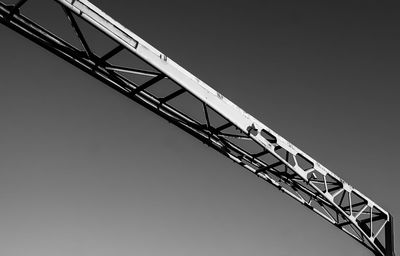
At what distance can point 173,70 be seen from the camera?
6.58m

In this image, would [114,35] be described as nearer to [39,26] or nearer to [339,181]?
[39,26]

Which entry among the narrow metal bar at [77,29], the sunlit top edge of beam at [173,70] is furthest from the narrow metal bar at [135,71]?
the narrow metal bar at [77,29]

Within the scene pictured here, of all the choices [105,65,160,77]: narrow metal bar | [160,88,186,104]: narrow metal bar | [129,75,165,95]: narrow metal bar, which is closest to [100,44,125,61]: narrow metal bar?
[105,65,160,77]: narrow metal bar

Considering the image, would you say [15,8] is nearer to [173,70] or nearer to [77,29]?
[77,29]

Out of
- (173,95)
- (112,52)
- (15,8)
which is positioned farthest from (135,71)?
(15,8)

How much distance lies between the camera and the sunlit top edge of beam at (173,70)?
551cm

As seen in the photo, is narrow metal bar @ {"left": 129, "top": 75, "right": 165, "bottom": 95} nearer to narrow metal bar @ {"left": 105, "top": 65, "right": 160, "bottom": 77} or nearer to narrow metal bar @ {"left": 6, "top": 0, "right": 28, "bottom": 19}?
narrow metal bar @ {"left": 105, "top": 65, "right": 160, "bottom": 77}

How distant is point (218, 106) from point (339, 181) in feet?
16.5

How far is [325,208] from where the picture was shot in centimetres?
1096

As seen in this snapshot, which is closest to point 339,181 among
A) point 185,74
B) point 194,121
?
point 194,121

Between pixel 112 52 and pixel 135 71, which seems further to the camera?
pixel 135 71

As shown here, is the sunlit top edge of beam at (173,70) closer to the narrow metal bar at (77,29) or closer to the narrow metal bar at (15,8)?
the narrow metal bar at (77,29)

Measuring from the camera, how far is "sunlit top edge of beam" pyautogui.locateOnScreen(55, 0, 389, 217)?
5514 mm

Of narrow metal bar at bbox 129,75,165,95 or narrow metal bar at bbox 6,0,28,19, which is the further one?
narrow metal bar at bbox 129,75,165,95
